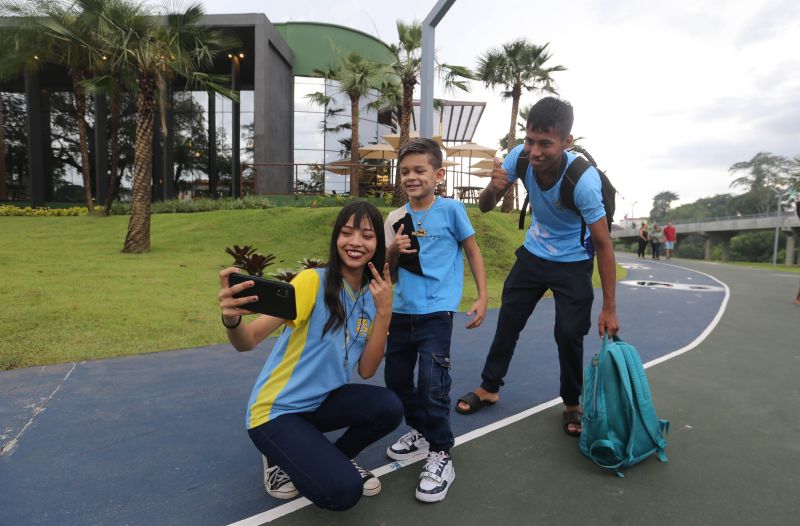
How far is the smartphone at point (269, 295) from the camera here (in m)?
1.79

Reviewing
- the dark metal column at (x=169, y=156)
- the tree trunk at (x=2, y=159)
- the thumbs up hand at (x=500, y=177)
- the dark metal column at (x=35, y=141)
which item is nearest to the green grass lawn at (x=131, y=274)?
the thumbs up hand at (x=500, y=177)

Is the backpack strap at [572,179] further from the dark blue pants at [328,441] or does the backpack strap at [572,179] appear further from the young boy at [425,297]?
the dark blue pants at [328,441]

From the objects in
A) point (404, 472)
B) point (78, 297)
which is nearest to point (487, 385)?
point (404, 472)

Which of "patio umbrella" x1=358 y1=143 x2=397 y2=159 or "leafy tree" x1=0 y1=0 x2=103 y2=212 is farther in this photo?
"patio umbrella" x1=358 y1=143 x2=397 y2=159

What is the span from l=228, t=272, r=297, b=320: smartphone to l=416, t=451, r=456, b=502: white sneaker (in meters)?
1.16

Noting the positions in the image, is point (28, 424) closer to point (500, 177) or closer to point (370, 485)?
point (370, 485)

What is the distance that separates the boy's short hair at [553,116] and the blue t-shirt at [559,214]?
27 cm

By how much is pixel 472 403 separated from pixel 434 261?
1.33 metres

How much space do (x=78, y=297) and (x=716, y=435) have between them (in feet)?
25.0

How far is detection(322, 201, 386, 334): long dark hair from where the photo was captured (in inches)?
87.6

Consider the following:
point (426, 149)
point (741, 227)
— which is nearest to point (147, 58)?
point (426, 149)

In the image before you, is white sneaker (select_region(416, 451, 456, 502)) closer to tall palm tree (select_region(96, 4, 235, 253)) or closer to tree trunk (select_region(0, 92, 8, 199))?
tall palm tree (select_region(96, 4, 235, 253))

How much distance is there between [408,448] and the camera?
2.76m

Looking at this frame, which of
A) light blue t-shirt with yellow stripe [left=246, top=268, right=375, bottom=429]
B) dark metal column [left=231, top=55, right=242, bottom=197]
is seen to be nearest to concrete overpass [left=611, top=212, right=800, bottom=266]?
dark metal column [left=231, top=55, right=242, bottom=197]
